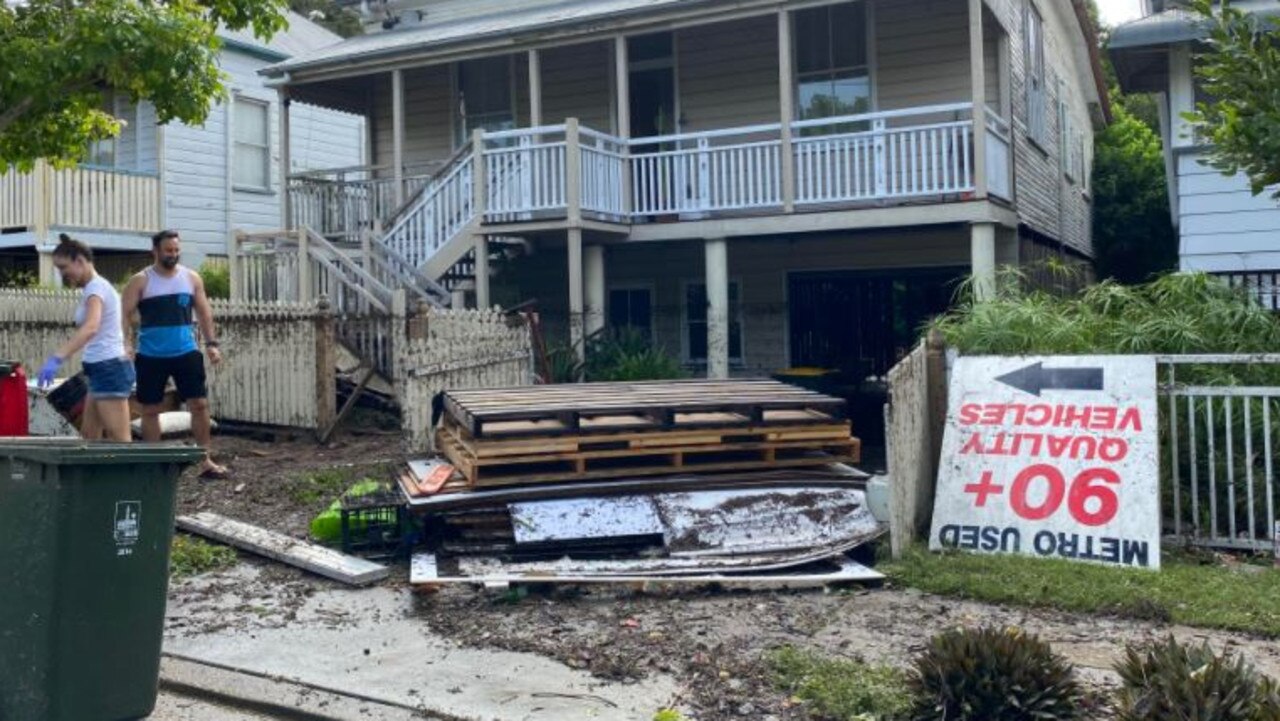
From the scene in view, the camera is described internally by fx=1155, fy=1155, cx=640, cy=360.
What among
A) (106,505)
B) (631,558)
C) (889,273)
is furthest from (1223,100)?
(889,273)

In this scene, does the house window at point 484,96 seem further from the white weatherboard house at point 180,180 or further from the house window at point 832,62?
the house window at point 832,62

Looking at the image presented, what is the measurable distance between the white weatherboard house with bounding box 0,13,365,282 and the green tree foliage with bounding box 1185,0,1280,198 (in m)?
14.1

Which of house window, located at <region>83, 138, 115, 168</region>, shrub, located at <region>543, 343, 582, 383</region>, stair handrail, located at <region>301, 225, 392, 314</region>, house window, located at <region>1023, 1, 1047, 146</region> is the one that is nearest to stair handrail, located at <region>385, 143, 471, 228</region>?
stair handrail, located at <region>301, 225, 392, 314</region>

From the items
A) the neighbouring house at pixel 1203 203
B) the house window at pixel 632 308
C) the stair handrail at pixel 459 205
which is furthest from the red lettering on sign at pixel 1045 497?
the house window at pixel 632 308

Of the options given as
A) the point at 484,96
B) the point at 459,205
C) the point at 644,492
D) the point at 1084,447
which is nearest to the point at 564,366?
the point at 459,205

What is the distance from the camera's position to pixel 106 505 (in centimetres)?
445

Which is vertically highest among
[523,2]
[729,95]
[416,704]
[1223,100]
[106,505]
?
[523,2]

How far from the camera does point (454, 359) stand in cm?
1084

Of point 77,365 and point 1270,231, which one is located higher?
point 1270,231

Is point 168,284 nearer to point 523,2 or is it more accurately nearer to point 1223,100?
point 1223,100

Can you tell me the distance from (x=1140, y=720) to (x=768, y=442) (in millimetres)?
4026

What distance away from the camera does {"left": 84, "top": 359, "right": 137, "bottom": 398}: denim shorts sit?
7781 mm

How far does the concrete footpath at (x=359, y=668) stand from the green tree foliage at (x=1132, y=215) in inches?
724

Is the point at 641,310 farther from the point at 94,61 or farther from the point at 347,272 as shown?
the point at 94,61
